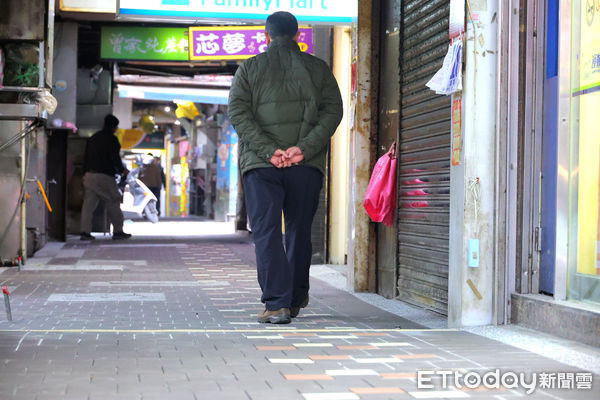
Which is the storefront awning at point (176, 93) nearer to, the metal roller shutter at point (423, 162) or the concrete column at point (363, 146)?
the concrete column at point (363, 146)

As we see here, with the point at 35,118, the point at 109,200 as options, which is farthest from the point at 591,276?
the point at 109,200

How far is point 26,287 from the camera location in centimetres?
748

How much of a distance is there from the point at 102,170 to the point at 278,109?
945 centimetres

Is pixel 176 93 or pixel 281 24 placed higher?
pixel 176 93

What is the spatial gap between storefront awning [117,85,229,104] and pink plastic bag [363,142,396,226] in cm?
1139

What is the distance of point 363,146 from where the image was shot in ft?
24.5

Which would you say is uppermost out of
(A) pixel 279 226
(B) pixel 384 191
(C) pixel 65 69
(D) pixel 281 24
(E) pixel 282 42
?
(C) pixel 65 69

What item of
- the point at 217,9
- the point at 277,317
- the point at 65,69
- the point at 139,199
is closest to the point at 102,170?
the point at 65,69

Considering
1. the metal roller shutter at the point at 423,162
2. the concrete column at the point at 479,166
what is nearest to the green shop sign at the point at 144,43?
the metal roller shutter at the point at 423,162

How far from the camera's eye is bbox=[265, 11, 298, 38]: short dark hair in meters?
5.68

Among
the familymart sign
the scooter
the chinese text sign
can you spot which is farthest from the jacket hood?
the scooter

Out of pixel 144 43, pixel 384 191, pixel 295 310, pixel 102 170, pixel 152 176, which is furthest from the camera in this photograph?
pixel 152 176

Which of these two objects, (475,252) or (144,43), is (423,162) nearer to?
(475,252)

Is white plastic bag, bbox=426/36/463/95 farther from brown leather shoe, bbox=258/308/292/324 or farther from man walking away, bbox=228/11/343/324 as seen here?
brown leather shoe, bbox=258/308/292/324
